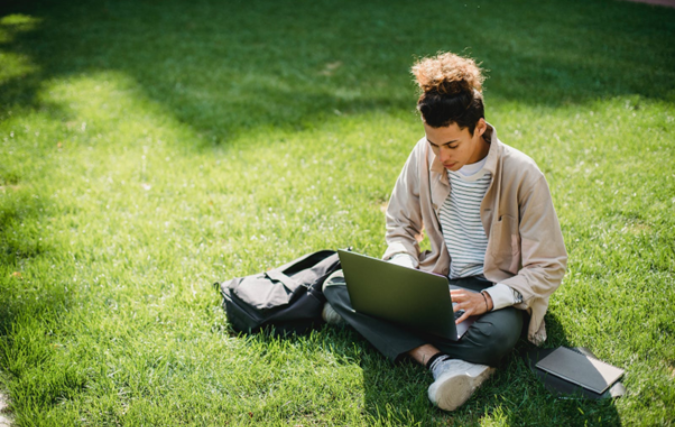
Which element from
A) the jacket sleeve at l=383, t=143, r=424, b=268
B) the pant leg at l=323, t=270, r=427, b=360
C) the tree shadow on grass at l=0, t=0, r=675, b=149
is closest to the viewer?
the pant leg at l=323, t=270, r=427, b=360

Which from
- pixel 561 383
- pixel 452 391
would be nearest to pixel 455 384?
pixel 452 391

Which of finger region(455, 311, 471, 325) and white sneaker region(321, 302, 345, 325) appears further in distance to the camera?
white sneaker region(321, 302, 345, 325)

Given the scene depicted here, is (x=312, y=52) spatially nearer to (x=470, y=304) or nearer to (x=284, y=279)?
(x=284, y=279)

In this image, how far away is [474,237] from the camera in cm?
283

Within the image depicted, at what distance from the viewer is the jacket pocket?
2.62 meters

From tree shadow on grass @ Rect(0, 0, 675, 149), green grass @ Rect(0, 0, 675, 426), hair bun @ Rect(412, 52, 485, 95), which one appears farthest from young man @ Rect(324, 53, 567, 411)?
tree shadow on grass @ Rect(0, 0, 675, 149)

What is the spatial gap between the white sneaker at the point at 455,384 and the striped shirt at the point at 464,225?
1.82ft

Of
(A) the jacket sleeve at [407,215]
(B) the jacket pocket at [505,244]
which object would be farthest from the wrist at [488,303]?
(A) the jacket sleeve at [407,215]

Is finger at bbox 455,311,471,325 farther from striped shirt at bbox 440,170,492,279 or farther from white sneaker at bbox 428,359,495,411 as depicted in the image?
striped shirt at bbox 440,170,492,279

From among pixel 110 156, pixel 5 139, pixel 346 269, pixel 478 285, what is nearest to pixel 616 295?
pixel 478 285

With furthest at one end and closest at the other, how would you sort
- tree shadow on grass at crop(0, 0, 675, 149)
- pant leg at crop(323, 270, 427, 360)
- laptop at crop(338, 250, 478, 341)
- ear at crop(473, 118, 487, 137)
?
tree shadow on grass at crop(0, 0, 675, 149), pant leg at crop(323, 270, 427, 360), ear at crop(473, 118, 487, 137), laptop at crop(338, 250, 478, 341)

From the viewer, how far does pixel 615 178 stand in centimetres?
425

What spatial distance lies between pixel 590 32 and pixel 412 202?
7.06 meters

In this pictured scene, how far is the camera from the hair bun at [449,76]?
7.90ft
